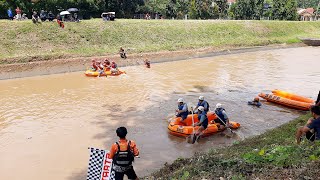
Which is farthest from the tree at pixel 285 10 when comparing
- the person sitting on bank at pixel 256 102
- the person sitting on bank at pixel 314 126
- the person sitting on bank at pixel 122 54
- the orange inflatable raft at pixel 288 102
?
the person sitting on bank at pixel 314 126

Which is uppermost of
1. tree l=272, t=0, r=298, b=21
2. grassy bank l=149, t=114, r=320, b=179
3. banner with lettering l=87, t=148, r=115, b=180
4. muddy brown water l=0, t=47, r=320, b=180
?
tree l=272, t=0, r=298, b=21

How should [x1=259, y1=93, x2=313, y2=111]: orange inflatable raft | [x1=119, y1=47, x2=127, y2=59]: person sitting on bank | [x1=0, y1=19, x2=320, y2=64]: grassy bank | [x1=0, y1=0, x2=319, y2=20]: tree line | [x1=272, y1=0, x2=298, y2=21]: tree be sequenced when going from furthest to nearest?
[x1=272, y1=0, x2=298, y2=21]: tree
[x1=0, y1=0, x2=319, y2=20]: tree line
[x1=119, y1=47, x2=127, y2=59]: person sitting on bank
[x1=0, y1=19, x2=320, y2=64]: grassy bank
[x1=259, y1=93, x2=313, y2=111]: orange inflatable raft

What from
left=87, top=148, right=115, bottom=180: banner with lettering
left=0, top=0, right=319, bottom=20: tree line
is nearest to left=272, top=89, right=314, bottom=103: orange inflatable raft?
left=87, top=148, right=115, bottom=180: banner with lettering

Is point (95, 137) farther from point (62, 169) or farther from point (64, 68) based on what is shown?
point (64, 68)

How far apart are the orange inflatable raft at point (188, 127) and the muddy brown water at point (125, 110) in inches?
9.7

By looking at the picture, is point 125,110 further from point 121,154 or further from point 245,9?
point 245,9

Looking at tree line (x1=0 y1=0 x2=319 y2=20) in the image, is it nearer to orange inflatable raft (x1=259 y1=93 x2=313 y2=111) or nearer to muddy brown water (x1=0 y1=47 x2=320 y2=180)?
muddy brown water (x1=0 y1=47 x2=320 y2=180)

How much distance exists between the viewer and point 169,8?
2120 inches

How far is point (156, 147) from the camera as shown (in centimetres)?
1155

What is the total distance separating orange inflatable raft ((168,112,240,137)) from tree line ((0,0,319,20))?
27.5 metres

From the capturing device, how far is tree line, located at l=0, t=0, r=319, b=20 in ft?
120

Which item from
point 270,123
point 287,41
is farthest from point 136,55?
point 287,41

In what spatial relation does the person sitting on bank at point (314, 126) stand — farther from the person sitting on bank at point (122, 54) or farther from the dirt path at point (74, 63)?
the person sitting on bank at point (122, 54)

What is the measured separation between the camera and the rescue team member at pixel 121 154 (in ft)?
21.4
